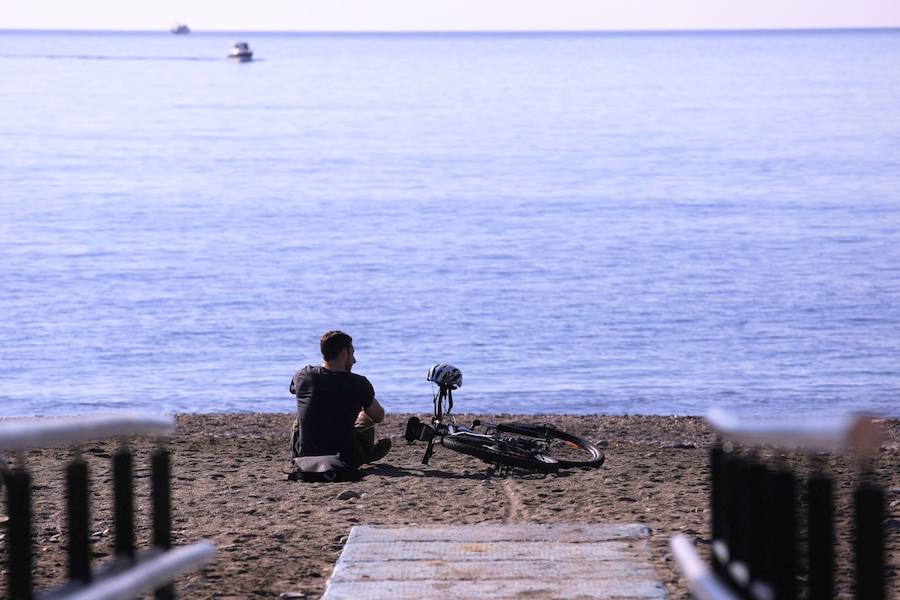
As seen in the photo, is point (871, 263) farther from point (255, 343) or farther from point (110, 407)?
point (110, 407)

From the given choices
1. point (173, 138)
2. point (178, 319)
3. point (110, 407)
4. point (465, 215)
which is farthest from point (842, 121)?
point (110, 407)

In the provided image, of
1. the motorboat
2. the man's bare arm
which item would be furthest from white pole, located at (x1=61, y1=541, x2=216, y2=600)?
the motorboat

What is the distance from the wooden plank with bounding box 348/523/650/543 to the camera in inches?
269

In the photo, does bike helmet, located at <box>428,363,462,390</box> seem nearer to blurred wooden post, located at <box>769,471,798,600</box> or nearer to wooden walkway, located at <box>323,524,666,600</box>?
wooden walkway, located at <box>323,524,666,600</box>

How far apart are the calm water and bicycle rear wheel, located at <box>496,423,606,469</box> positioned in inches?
243

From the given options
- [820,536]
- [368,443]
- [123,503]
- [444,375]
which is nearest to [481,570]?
[123,503]

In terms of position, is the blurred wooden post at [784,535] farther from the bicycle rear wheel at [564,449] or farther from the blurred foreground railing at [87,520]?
the bicycle rear wheel at [564,449]

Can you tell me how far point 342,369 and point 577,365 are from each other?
11.4 metres

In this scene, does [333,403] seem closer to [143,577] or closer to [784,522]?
[143,577]

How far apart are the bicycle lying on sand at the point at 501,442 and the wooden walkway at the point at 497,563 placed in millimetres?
2751

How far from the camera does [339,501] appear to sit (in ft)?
28.6

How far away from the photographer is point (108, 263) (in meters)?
32.0

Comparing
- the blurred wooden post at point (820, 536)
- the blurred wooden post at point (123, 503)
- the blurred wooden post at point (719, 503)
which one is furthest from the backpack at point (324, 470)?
the blurred wooden post at point (820, 536)

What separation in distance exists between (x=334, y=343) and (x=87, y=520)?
5640 millimetres
